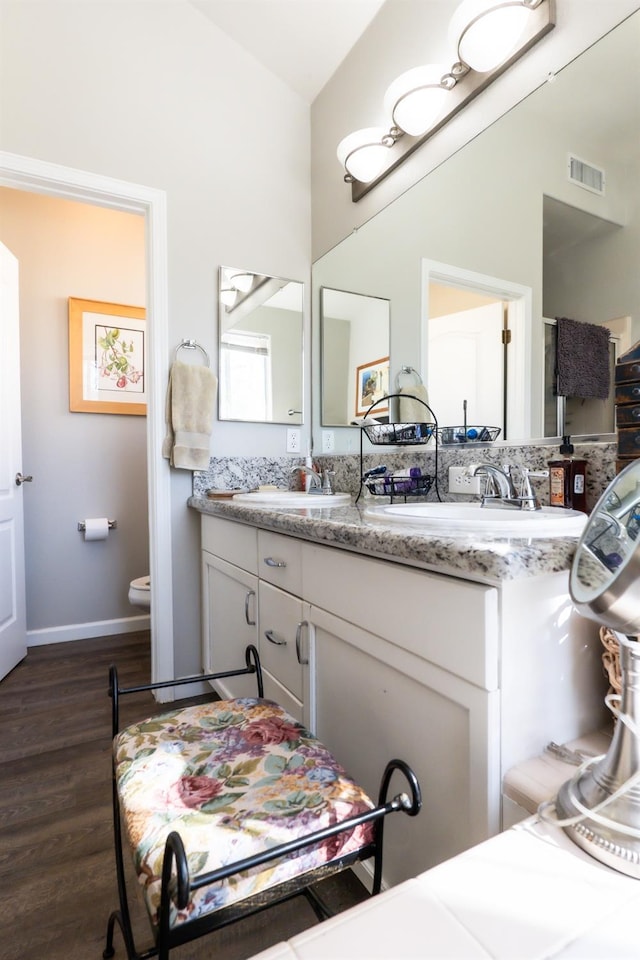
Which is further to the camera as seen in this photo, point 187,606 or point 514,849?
point 187,606

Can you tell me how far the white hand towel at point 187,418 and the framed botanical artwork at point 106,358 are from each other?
2.60 ft

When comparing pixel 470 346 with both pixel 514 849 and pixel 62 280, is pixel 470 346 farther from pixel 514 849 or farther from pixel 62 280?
pixel 62 280

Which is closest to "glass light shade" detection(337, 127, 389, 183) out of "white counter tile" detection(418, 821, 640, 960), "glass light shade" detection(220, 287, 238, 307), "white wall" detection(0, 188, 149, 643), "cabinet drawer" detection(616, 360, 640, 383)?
"glass light shade" detection(220, 287, 238, 307)

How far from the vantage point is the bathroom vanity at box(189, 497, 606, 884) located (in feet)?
2.19

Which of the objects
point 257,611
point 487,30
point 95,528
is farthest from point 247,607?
point 487,30

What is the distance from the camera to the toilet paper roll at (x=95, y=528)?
2.73 m

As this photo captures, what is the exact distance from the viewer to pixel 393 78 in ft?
5.71

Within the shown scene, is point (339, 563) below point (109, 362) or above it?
below

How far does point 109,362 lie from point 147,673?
68.3 inches

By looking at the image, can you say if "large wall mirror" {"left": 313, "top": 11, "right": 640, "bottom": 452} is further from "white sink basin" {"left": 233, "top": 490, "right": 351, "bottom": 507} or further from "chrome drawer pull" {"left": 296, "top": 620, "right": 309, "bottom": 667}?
"chrome drawer pull" {"left": 296, "top": 620, "right": 309, "bottom": 667}

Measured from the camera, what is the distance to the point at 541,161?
1.22 meters

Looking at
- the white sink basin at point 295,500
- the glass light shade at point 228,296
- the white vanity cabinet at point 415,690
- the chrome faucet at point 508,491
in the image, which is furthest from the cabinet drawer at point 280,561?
the glass light shade at point 228,296

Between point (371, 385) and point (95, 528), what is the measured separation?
1788 millimetres

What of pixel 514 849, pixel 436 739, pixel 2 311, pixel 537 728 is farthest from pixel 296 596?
pixel 2 311
